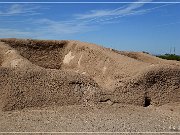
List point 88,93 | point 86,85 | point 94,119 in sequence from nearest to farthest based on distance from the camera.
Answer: point 94,119 < point 88,93 < point 86,85

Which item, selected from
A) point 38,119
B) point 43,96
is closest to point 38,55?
point 43,96

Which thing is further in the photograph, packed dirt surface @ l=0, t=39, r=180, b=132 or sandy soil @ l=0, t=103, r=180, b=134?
packed dirt surface @ l=0, t=39, r=180, b=132

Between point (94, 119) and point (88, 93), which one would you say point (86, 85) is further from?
point (94, 119)

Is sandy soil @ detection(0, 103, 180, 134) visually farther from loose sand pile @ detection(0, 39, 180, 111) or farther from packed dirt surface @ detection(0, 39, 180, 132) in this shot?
loose sand pile @ detection(0, 39, 180, 111)

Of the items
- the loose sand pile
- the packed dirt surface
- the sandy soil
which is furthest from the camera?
the loose sand pile

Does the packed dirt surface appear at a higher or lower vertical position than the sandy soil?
higher

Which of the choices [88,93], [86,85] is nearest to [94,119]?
A: [88,93]

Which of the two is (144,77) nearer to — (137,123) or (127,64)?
(127,64)

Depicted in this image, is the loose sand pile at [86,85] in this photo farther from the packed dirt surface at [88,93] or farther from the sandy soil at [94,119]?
the sandy soil at [94,119]

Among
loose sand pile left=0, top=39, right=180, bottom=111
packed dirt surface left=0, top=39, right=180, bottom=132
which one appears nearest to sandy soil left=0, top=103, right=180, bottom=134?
packed dirt surface left=0, top=39, right=180, bottom=132

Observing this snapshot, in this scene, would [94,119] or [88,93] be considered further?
[88,93]

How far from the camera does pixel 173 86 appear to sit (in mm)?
15359

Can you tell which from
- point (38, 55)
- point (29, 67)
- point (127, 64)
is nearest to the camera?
point (29, 67)

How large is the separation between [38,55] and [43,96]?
32.8 feet
